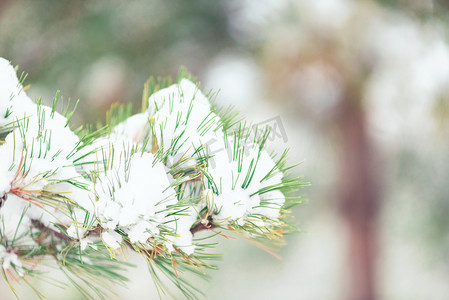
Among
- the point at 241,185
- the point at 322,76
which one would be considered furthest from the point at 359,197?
the point at 241,185

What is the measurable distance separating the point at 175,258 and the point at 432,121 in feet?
3.55

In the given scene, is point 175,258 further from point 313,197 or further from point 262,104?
point 313,197

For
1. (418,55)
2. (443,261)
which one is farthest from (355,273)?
Answer: (418,55)

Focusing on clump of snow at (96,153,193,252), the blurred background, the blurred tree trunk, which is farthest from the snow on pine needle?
the blurred tree trunk

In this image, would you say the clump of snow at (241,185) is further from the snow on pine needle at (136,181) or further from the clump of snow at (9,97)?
the clump of snow at (9,97)

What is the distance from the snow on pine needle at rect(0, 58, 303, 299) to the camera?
261mm

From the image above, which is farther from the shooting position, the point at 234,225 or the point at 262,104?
the point at 262,104

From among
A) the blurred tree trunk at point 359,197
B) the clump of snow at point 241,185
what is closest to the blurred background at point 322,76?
the blurred tree trunk at point 359,197

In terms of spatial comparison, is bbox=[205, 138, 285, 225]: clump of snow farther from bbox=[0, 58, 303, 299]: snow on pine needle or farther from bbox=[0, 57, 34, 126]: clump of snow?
bbox=[0, 57, 34, 126]: clump of snow

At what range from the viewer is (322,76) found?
161 centimetres

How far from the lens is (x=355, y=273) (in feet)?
5.79

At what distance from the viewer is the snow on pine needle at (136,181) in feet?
0.86

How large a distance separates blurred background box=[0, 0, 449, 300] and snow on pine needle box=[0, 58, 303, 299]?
83 centimetres

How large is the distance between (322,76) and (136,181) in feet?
4.77
